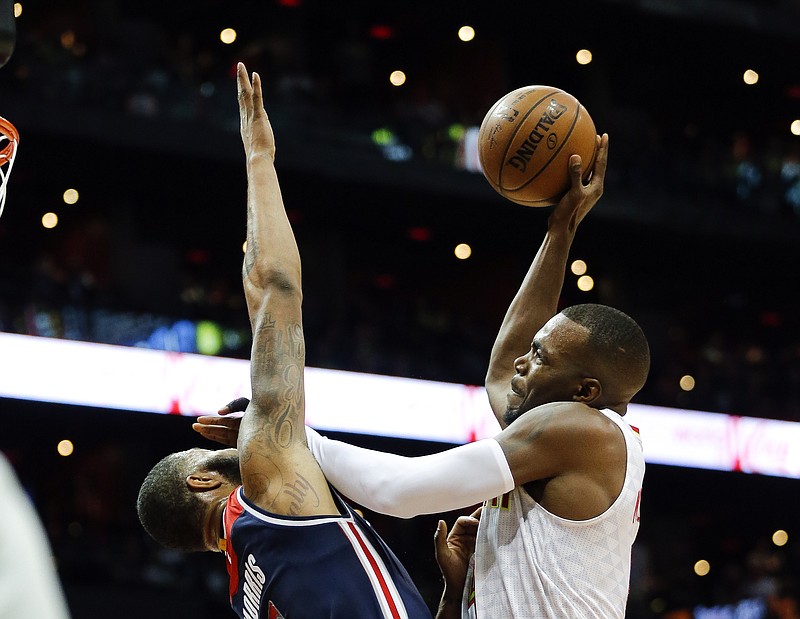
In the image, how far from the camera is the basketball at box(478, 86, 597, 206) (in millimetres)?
3438

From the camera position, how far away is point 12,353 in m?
11.7

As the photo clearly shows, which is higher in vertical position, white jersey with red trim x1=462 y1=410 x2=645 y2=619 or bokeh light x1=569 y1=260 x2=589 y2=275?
white jersey with red trim x1=462 y1=410 x2=645 y2=619

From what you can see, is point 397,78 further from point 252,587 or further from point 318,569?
point 318,569

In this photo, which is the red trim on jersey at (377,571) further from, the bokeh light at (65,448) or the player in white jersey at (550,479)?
the bokeh light at (65,448)

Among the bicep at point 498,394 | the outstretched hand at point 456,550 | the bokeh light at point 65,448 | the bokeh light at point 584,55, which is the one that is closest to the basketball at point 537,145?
the bicep at point 498,394

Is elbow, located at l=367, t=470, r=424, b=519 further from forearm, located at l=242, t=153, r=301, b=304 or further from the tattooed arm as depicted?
forearm, located at l=242, t=153, r=301, b=304

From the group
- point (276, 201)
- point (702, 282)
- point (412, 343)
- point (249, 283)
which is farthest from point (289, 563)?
point (702, 282)

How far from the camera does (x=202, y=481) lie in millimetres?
3121

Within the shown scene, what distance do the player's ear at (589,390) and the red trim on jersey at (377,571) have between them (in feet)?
1.92

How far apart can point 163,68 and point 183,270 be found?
8.70 feet

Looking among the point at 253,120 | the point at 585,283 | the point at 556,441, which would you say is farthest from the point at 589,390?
the point at 585,283

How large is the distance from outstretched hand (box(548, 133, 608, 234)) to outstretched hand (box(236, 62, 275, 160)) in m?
0.80

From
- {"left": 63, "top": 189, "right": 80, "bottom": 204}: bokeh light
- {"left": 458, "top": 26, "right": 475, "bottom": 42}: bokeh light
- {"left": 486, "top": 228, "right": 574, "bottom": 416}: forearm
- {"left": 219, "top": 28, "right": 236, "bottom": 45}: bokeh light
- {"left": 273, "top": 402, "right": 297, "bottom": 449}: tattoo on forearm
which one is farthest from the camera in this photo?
{"left": 458, "top": 26, "right": 475, "bottom": 42}: bokeh light

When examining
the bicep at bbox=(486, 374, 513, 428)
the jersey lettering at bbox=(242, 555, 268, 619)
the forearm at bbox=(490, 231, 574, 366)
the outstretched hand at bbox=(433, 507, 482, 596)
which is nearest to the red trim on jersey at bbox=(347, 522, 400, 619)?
the jersey lettering at bbox=(242, 555, 268, 619)
